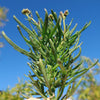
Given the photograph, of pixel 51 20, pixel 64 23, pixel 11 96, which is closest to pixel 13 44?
pixel 51 20

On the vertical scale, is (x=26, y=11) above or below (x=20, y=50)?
above

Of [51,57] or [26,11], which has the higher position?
[26,11]

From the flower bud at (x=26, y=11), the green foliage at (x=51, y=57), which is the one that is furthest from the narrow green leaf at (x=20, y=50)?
the flower bud at (x=26, y=11)

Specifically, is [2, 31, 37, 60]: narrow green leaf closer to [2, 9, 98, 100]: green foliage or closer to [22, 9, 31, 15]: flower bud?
[2, 9, 98, 100]: green foliage

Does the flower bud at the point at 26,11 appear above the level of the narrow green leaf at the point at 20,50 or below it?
above

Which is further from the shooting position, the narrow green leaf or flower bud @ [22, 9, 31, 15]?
flower bud @ [22, 9, 31, 15]

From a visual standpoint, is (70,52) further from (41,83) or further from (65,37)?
(41,83)

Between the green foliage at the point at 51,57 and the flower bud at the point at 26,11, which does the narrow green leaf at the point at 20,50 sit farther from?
the flower bud at the point at 26,11

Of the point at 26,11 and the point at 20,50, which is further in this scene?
the point at 26,11

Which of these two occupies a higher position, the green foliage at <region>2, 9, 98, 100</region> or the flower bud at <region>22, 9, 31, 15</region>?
the flower bud at <region>22, 9, 31, 15</region>

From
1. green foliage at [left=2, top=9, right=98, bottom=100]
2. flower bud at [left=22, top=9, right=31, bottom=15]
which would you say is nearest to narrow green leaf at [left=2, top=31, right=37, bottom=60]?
green foliage at [left=2, top=9, right=98, bottom=100]

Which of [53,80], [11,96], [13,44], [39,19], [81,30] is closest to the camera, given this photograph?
[11,96]
